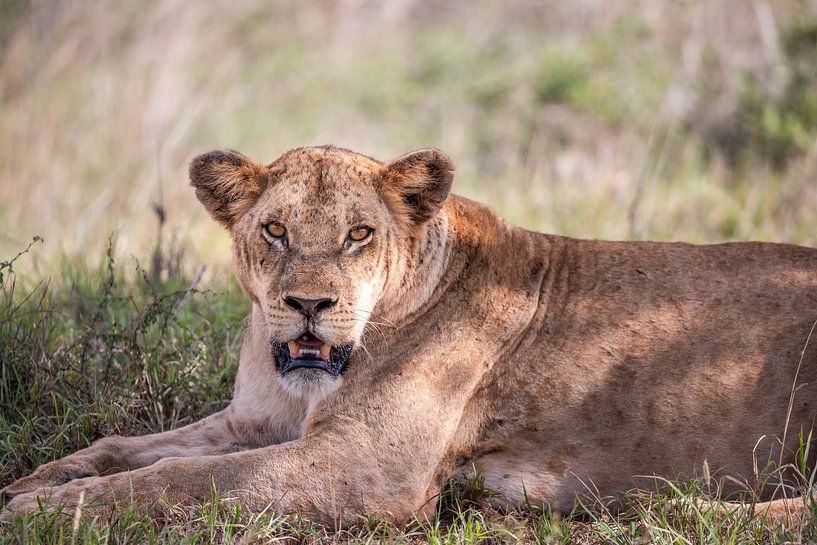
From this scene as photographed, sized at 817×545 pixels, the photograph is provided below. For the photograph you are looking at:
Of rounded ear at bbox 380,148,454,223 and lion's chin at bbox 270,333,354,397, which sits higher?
rounded ear at bbox 380,148,454,223

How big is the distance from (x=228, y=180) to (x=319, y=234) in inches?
20.1

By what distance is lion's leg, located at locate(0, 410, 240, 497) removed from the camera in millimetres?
3975

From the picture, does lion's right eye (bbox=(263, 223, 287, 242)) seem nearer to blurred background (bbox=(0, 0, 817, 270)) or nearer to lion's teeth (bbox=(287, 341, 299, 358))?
lion's teeth (bbox=(287, 341, 299, 358))

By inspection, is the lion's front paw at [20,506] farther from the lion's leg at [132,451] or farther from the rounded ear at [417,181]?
the rounded ear at [417,181]

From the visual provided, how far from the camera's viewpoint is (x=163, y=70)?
1001 centimetres

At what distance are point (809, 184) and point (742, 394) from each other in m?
5.03

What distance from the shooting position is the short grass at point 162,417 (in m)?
3.46

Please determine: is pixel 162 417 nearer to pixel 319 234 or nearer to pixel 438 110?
pixel 319 234

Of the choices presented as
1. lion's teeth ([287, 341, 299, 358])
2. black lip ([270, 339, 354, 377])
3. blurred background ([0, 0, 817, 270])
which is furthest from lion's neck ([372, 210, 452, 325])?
blurred background ([0, 0, 817, 270])

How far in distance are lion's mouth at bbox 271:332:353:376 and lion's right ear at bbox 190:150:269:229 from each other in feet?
2.02

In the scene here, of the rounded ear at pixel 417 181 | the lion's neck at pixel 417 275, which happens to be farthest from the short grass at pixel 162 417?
the rounded ear at pixel 417 181

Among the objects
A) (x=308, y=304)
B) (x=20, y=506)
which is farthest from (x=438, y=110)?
(x=20, y=506)

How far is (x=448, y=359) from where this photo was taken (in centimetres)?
396

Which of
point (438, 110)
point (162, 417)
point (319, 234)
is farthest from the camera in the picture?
point (438, 110)
